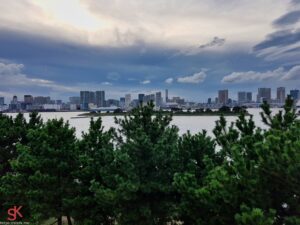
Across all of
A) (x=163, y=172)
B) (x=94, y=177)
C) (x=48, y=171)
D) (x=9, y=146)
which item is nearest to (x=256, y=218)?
(x=163, y=172)

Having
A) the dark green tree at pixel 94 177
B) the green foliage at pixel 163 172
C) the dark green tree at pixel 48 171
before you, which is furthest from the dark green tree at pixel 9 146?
the dark green tree at pixel 94 177

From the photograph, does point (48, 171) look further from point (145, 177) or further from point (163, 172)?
point (163, 172)

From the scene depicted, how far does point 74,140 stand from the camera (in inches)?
722

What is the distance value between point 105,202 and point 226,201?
5.63m

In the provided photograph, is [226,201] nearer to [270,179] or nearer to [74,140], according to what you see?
[270,179]

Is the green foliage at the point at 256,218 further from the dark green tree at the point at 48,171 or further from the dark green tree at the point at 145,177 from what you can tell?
the dark green tree at the point at 48,171

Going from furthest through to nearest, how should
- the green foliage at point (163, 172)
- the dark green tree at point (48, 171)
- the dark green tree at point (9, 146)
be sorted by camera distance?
the dark green tree at point (9, 146) → the dark green tree at point (48, 171) → the green foliage at point (163, 172)

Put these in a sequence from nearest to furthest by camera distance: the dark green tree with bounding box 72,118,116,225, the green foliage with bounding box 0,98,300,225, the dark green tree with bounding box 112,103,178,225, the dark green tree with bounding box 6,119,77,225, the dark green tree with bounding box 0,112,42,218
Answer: the green foliage with bounding box 0,98,300,225
the dark green tree with bounding box 112,103,178,225
the dark green tree with bounding box 72,118,116,225
the dark green tree with bounding box 6,119,77,225
the dark green tree with bounding box 0,112,42,218

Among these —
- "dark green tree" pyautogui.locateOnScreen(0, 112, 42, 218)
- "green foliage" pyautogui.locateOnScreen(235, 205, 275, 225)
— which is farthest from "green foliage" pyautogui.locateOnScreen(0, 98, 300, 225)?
"dark green tree" pyautogui.locateOnScreen(0, 112, 42, 218)

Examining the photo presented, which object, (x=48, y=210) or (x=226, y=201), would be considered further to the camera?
(x=48, y=210)

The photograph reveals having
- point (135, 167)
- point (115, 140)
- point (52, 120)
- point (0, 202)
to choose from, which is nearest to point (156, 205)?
point (135, 167)

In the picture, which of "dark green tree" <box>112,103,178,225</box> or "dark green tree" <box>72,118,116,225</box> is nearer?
"dark green tree" <box>112,103,178,225</box>

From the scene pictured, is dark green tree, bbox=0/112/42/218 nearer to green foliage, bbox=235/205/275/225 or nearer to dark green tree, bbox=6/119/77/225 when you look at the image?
dark green tree, bbox=6/119/77/225

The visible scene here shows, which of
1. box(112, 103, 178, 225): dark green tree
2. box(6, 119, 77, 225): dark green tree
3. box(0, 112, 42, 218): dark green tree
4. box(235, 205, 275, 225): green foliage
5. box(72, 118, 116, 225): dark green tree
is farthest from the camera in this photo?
box(0, 112, 42, 218): dark green tree
